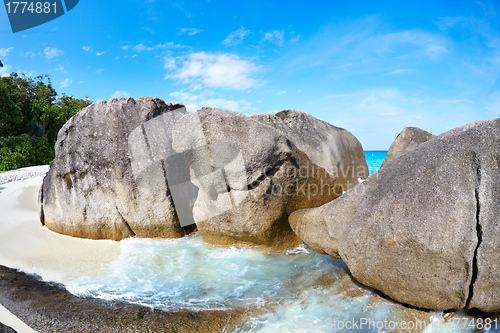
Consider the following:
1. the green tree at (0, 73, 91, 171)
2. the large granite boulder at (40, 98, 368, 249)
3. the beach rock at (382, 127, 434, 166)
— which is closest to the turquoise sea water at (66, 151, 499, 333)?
the large granite boulder at (40, 98, 368, 249)

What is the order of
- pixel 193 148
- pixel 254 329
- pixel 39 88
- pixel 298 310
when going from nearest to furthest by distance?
pixel 254 329, pixel 298 310, pixel 193 148, pixel 39 88

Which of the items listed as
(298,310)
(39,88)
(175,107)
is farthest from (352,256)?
(39,88)

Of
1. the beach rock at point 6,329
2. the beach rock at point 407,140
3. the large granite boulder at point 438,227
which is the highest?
the beach rock at point 407,140

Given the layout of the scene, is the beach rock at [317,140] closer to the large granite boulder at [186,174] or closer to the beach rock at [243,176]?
the large granite boulder at [186,174]

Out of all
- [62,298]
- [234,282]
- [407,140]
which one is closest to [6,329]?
[62,298]

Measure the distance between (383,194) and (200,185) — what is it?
11.2 feet

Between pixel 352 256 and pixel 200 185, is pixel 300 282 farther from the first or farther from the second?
pixel 200 185

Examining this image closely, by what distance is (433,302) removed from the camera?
137 inches

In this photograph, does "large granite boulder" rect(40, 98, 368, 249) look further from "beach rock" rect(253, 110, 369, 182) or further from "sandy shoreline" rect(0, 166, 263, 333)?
"sandy shoreline" rect(0, 166, 263, 333)

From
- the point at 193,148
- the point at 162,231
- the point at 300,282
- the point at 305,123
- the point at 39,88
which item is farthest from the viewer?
the point at 39,88

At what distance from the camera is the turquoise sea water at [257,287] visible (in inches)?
140

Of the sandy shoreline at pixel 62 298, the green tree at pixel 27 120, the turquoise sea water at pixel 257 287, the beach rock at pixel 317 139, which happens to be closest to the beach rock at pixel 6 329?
the sandy shoreline at pixel 62 298

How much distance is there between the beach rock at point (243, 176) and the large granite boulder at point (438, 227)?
1.81m

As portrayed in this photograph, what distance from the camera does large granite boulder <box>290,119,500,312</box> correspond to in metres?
3.29
